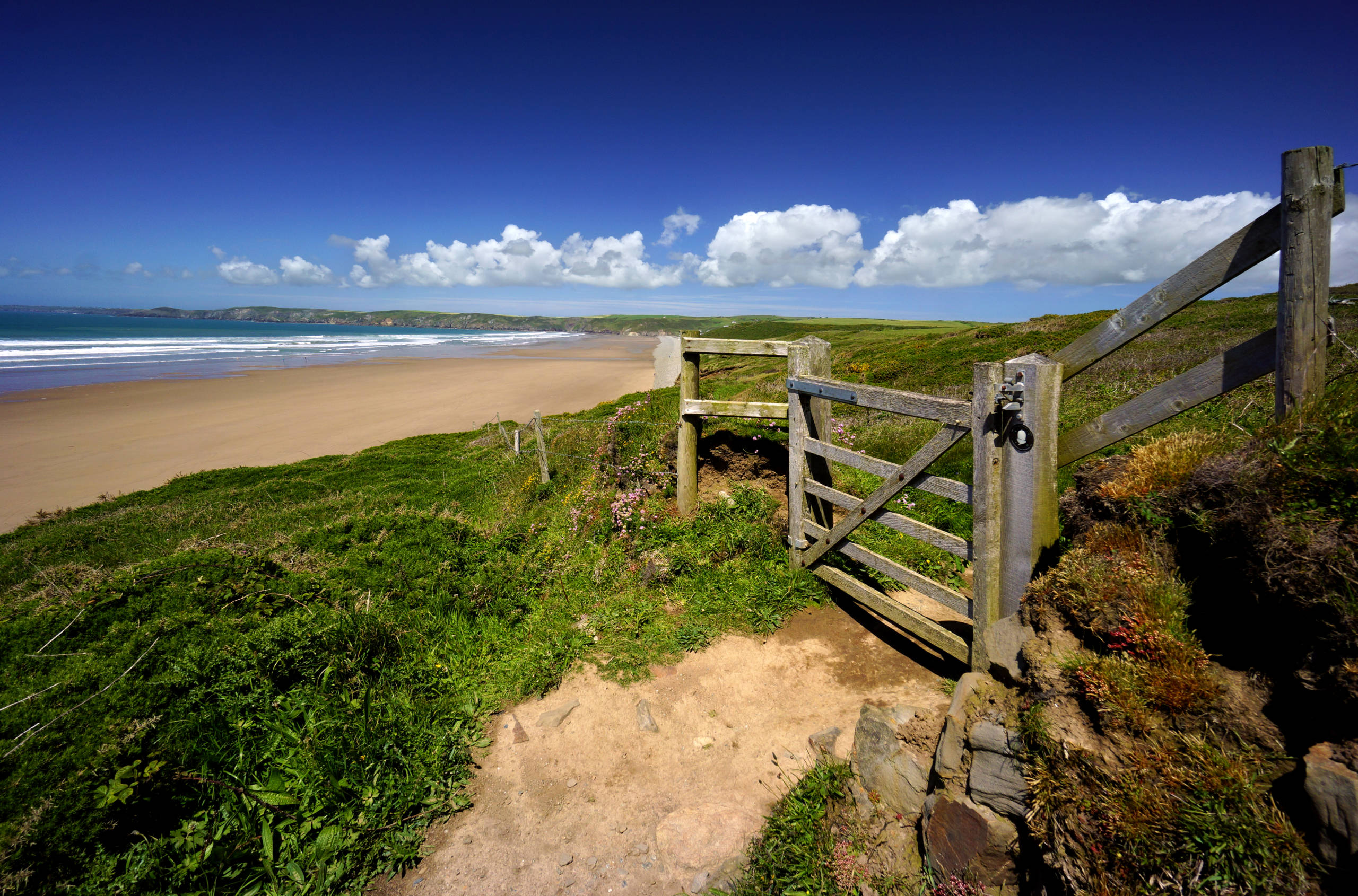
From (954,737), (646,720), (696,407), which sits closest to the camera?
(954,737)

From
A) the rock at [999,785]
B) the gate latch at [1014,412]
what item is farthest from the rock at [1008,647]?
the gate latch at [1014,412]

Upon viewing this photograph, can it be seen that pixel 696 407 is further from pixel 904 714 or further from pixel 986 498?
pixel 904 714

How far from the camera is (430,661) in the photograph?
5.34m

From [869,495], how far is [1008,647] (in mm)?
2184

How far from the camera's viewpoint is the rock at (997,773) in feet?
9.62

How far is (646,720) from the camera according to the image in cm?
468

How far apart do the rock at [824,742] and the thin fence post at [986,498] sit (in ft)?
3.85

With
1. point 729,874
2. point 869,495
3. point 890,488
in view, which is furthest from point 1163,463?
point 729,874

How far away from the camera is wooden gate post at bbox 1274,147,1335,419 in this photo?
8.92ft

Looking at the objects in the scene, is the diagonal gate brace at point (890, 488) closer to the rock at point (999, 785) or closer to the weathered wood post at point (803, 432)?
the weathered wood post at point (803, 432)

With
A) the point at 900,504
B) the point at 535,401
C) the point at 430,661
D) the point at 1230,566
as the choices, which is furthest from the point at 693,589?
the point at 535,401

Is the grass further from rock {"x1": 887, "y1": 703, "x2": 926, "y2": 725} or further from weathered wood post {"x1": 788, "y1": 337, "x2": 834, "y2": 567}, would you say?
rock {"x1": 887, "y1": 703, "x2": 926, "y2": 725}

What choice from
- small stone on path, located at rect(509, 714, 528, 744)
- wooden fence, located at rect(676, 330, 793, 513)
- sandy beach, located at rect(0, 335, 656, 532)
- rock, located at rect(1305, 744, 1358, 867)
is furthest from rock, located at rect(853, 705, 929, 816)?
sandy beach, located at rect(0, 335, 656, 532)

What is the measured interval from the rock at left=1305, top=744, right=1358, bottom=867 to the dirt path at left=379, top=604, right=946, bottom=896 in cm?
243
